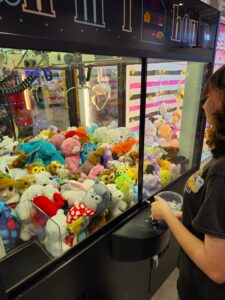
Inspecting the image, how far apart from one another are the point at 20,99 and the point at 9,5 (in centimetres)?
128

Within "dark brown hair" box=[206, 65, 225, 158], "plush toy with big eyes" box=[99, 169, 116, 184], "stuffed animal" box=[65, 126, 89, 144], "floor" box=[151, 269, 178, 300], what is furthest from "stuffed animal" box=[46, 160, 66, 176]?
"floor" box=[151, 269, 178, 300]

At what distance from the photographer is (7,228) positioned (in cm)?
112

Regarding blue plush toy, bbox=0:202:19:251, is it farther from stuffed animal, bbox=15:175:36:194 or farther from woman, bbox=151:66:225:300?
woman, bbox=151:66:225:300

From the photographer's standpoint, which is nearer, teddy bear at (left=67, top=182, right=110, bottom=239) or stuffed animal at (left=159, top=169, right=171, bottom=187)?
teddy bear at (left=67, top=182, right=110, bottom=239)

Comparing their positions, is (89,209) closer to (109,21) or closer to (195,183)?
(195,183)

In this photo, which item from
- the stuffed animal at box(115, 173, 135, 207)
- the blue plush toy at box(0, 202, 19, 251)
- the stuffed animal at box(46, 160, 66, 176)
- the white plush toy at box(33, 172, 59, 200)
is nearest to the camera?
the blue plush toy at box(0, 202, 19, 251)

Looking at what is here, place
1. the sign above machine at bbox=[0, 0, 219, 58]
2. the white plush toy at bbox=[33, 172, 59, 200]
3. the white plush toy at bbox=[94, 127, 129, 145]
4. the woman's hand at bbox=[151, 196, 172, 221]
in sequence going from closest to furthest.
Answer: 1. the sign above machine at bbox=[0, 0, 219, 58]
2. the woman's hand at bbox=[151, 196, 172, 221]
3. the white plush toy at bbox=[33, 172, 59, 200]
4. the white plush toy at bbox=[94, 127, 129, 145]

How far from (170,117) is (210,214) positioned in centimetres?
169

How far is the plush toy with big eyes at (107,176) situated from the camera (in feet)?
5.19

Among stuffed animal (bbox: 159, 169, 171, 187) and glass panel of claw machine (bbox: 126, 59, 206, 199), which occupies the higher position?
glass panel of claw machine (bbox: 126, 59, 206, 199)

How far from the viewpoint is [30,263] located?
1.06 meters

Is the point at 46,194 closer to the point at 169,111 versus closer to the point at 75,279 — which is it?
the point at 75,279

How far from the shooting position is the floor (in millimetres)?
1859

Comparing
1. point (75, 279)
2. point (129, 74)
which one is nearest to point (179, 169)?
point (129, 74)
